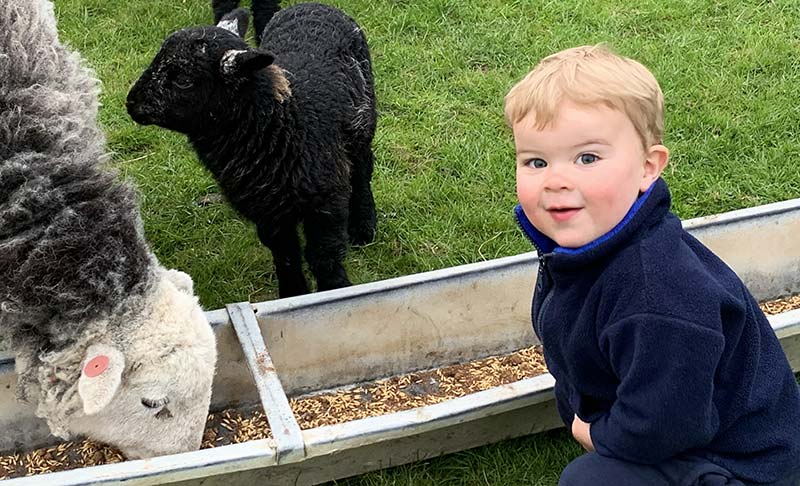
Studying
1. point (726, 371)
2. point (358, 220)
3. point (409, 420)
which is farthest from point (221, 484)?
point (358, 220)

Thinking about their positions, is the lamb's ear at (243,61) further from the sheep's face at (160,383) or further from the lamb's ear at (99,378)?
the lamb's ear at (99,378)

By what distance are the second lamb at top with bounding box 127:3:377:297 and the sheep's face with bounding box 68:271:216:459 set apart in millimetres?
876

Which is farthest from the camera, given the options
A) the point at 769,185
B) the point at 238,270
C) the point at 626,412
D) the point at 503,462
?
the point at 769,185

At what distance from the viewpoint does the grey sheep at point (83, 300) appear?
2680 millimetres

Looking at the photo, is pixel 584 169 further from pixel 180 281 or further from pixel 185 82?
pixel 185 82

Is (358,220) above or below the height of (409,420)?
below

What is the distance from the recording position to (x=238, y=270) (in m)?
4.35

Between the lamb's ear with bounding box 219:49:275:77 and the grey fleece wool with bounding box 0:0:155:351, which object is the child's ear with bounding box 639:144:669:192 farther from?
the lamb's ear with bounding box 219:49:275:77

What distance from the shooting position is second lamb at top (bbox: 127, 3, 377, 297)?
3.47 m

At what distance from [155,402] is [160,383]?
0.07m

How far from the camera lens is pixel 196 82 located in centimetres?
344

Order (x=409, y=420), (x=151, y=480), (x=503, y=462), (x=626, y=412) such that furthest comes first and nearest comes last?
(x=503, y=462)
(x=409, y=420)
(x=151, y=480)
(x=626, y=412)

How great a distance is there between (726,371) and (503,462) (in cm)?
124

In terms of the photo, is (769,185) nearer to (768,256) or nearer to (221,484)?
(768,256)
